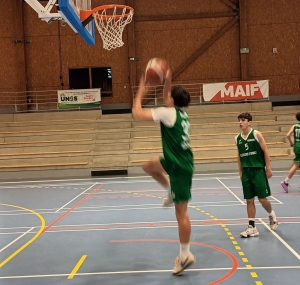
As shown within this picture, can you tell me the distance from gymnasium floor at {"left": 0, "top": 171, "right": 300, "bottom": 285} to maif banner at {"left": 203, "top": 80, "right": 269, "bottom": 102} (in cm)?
860

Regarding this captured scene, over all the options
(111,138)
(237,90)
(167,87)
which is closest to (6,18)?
(111,138)

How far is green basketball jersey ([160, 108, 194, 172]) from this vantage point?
13.1 ft

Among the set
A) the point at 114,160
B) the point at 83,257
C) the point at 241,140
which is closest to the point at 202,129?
the point at 114,160

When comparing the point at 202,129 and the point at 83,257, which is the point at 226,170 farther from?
the point at 83,257

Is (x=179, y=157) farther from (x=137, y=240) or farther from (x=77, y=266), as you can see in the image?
(x=137, y=240)

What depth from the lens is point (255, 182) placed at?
5.44 m

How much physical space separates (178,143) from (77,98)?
14967mm

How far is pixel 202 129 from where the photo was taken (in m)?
16.3

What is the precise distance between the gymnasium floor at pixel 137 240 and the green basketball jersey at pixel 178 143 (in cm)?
125

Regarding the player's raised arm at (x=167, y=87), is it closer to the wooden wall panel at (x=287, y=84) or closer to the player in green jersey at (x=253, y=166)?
the player in green jersey at (x=253, y=166)

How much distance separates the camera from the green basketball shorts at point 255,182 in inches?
213

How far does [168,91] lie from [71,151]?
38.3 ft

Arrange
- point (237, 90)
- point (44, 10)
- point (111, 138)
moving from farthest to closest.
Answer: point (237, 90), point (111, 138), point (44, 10)

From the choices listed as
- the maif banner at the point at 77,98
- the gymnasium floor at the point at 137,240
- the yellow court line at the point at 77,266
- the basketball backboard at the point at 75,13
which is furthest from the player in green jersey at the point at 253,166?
the maif banner at the point at 77,98
